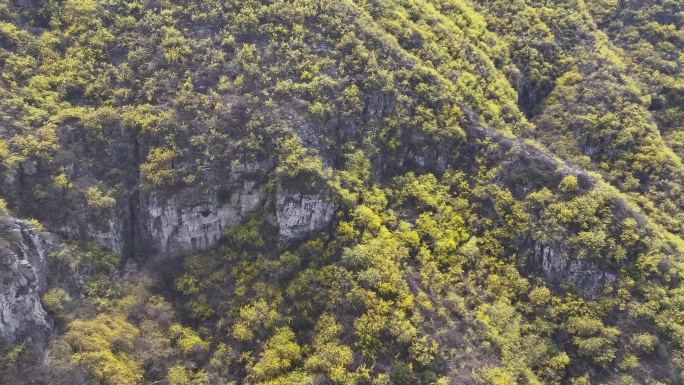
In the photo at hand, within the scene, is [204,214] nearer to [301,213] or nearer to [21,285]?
[301,213]

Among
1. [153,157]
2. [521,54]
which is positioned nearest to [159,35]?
[153,157]

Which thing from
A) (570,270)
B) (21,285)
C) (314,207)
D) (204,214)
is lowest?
(204,214)

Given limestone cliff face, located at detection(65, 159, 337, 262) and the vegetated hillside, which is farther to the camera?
limestone cliff face, located at detection(65, 159, 337, 262)

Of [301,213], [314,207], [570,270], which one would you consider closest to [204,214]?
[301,213]

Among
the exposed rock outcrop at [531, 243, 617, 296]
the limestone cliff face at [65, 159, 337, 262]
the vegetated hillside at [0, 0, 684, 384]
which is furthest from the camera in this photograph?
the limestone cliff face at [65, 159, 337, 262]

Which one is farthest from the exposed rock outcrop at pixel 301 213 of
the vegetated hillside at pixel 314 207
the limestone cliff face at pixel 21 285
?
the limestone cliff face at pixel 21 285

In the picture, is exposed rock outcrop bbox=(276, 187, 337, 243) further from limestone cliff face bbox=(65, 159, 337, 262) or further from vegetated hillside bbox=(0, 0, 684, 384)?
vegetated hillside bbox=(0, 0, 684, 384)

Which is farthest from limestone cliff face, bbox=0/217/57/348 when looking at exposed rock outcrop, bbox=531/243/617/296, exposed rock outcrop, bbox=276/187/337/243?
exposed rock outcrop, bbox=531/243/617/296
